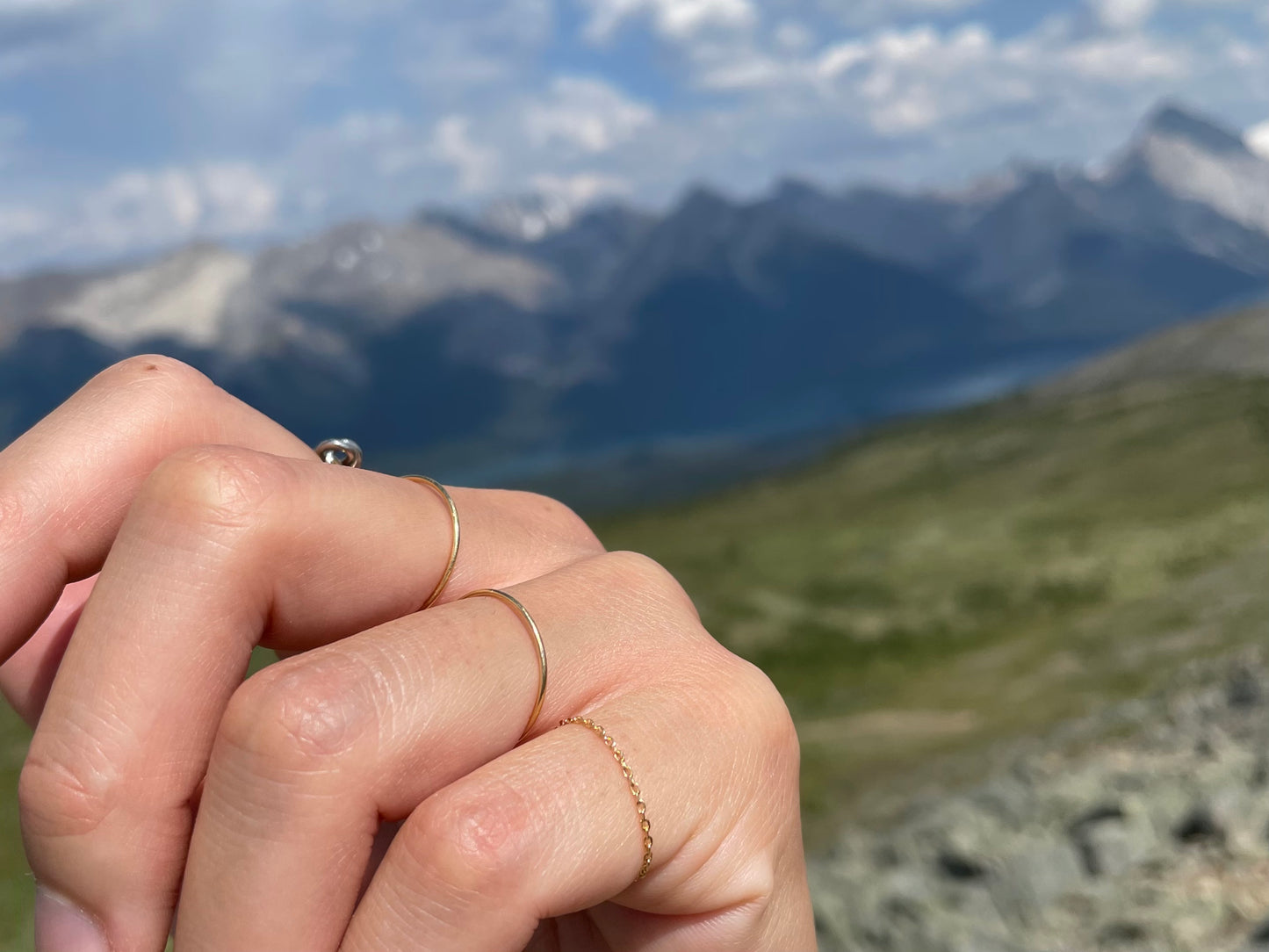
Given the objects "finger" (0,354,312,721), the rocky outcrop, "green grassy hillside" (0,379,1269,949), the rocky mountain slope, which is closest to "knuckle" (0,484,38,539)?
"finger" (0,354,312,721)

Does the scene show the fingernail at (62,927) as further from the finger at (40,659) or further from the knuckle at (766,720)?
the knuckle at (766,720)

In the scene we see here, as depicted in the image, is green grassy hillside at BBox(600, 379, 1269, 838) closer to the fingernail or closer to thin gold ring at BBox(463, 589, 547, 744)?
thin gold ring at BBox(463, 589, 547, 744)

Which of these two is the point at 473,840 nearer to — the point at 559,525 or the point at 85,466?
the point at 559,525

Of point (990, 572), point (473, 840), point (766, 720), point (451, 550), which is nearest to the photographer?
point (473, 840)

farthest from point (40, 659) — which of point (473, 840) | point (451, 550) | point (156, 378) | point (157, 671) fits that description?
point (473, 840)

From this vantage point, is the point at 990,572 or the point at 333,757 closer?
the point at 333,757

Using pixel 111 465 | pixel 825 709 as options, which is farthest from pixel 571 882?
pixel 825 709

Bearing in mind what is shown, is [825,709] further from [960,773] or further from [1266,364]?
[1266,364]
